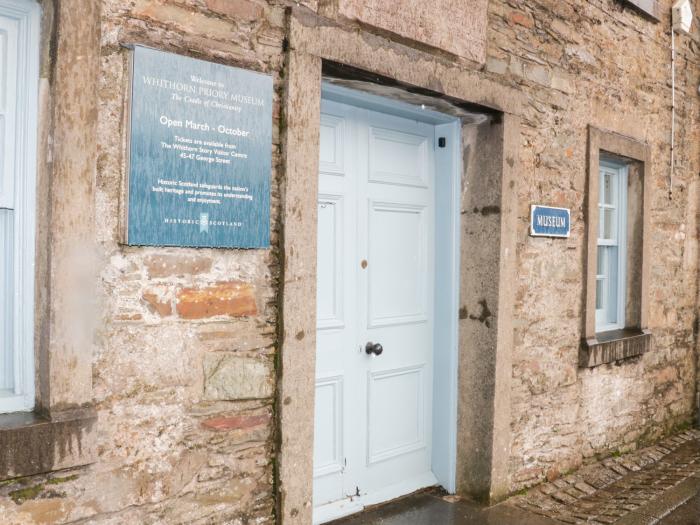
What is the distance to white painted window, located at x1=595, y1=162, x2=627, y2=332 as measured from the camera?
589cm

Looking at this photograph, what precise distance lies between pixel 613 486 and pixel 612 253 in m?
2.04

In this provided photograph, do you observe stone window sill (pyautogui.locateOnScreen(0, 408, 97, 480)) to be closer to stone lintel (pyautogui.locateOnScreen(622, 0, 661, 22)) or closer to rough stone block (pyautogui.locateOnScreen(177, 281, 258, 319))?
rough stone block (pyautogui.locateOnScreen(177, 281, 258, 319))

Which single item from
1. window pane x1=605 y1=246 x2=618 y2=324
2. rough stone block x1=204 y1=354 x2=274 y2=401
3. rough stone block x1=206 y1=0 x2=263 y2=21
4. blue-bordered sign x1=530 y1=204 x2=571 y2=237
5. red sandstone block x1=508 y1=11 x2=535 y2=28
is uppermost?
red sandstone block x1=508 y1=11 x2=535 y2=28

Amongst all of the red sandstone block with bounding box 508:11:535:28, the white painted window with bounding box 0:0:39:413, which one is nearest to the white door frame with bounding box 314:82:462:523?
the red sandstone block with bounding box 508:11:535:28

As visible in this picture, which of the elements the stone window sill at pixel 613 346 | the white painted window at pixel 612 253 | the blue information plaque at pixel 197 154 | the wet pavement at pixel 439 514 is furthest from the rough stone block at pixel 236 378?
the white painted window at pixel 612 253

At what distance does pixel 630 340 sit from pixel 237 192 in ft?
13.0

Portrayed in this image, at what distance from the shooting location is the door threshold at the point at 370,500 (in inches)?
153

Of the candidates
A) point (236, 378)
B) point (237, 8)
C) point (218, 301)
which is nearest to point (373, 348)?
point (236, 378)

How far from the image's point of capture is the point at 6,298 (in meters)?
2.54

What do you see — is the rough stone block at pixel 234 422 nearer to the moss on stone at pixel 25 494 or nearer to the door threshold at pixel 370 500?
the moss on stone at pixel 25 494

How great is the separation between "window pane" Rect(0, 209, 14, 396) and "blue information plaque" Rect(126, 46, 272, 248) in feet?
1.38

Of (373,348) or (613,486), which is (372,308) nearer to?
(373,348)

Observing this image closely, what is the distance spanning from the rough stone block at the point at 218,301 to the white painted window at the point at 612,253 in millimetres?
3790

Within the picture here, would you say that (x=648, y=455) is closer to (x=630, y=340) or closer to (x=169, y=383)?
(x=630, y=340)
